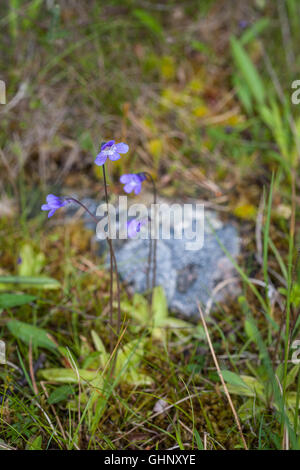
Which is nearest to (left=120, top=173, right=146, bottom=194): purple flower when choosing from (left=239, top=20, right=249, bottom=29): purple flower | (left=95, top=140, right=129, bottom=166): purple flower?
(left=95, top=140, right=129, bottom=166): purple flower

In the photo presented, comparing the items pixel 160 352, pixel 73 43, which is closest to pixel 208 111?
pixel 73 43

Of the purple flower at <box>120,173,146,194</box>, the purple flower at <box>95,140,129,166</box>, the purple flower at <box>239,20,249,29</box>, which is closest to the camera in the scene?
the purple flower at <box>95,140,129,166</box>

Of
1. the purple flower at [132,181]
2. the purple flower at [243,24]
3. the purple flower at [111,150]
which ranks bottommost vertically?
the purple flower at [132,181]

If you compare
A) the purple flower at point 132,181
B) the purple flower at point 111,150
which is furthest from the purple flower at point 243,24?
the purple flower at point 111,150

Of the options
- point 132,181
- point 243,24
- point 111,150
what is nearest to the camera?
point 111,150

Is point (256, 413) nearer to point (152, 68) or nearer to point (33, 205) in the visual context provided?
point (33, 205)

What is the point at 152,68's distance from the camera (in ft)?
12.1

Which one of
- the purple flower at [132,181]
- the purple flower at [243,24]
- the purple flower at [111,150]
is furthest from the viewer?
the purple flower at [243,24]

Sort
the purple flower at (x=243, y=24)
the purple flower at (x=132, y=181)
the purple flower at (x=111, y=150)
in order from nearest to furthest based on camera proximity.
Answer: the purple flower at (x=111, y=150)
the purple flower at (x=132, y=181)
the purple flower at (x=243, y=24)

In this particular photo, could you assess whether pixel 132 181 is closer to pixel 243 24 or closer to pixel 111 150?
pixel 111 150

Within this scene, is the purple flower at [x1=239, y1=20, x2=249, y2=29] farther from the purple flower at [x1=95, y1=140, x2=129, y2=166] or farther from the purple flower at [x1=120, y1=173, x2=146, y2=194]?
the purple flower at [x1=95, y1=140, x2=129, y2=166]

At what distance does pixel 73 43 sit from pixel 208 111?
133 centimetres

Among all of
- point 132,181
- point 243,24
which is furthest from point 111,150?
point 243,24

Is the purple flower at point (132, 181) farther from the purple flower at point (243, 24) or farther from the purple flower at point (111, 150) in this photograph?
the purple flower at point (243, 24)
